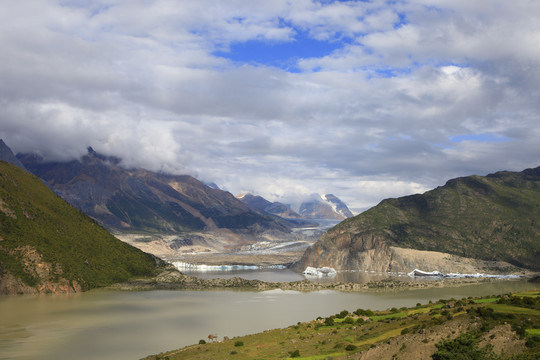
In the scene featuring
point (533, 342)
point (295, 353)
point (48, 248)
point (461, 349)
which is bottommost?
point (295, 353)

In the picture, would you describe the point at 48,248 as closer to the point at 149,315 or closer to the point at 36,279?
the point at 36,279

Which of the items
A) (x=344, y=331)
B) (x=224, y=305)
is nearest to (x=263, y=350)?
(x=344, y=331)

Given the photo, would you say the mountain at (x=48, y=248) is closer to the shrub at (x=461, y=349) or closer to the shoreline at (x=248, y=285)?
the shoreline at (x=248, y=285)

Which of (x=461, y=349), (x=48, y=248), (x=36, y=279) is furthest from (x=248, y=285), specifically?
(x=461, y=349)

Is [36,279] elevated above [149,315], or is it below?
above

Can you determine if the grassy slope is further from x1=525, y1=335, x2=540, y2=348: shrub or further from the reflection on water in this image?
the reflection on water

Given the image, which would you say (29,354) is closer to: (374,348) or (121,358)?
(121,358)

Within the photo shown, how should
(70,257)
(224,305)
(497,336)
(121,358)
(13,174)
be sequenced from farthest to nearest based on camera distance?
(13,174)
(70,257)
(224,305)
(121,358)
(497,336)
